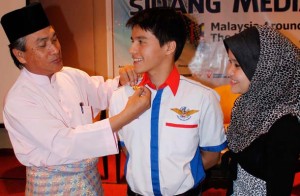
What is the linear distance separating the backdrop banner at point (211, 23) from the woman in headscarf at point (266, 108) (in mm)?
2767

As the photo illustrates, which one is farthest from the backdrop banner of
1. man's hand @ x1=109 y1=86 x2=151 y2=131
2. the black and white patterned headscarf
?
the black and white patterned headscarf

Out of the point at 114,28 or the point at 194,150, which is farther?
the point at 114,28

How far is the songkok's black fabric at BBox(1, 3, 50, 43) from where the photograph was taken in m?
1.58

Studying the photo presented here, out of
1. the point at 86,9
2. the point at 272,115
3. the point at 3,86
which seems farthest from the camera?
the point at 86,9

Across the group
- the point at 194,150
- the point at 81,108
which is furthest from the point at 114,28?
the point at 194,150

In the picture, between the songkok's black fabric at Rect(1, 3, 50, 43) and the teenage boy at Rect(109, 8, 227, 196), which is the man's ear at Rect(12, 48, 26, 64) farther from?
the teenage boy at Rect(109, 8, 227, 196)

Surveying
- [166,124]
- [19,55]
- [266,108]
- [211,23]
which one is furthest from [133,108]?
[211,23]

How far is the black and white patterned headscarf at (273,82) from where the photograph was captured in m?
1.25

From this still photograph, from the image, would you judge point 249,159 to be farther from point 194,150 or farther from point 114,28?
point 114,28

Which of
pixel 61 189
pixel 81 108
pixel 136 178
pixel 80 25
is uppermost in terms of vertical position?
pixel 80 25

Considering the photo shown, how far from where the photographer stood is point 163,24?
1.52 metres

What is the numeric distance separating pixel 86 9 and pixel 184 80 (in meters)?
2.90

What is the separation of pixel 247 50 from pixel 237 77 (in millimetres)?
114

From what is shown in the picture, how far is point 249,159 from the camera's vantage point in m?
1.33
